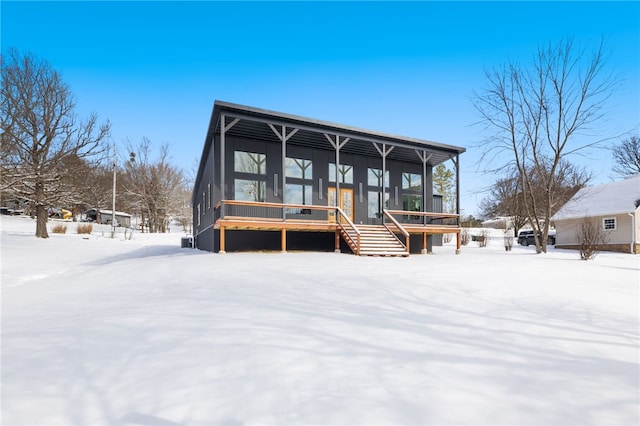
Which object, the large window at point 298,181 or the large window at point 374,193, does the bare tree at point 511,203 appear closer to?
the large window at point 374,193

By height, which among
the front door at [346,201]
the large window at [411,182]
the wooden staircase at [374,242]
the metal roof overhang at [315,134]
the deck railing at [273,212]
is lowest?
the wooden staircase at [374,242]

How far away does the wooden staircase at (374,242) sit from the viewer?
1109 centimetres

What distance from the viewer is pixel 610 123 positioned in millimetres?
15656

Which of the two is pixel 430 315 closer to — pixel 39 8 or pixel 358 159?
pixel 358 159

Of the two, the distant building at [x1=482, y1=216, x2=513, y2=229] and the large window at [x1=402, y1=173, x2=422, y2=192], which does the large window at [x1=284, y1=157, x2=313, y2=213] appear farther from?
the distant building at [x1=482, y1=216, x2=513, y2=229]

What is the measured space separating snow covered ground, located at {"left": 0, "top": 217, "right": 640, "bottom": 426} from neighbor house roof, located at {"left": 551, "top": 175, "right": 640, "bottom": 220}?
75.1ft

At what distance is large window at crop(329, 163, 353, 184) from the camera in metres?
15.0

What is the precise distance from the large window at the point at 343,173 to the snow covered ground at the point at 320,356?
1006cm

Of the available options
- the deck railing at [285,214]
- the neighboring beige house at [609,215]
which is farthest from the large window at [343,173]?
the neighboring beige house at [609,215]

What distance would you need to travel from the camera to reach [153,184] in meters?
36.2

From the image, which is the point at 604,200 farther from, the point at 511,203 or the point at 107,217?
the point at 107,217

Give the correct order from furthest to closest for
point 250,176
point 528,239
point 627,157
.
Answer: point 627,157 → point 528,239 → point 250,176

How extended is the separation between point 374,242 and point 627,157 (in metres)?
39.2

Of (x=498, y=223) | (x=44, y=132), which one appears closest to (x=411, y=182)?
(x=44, y=132)
